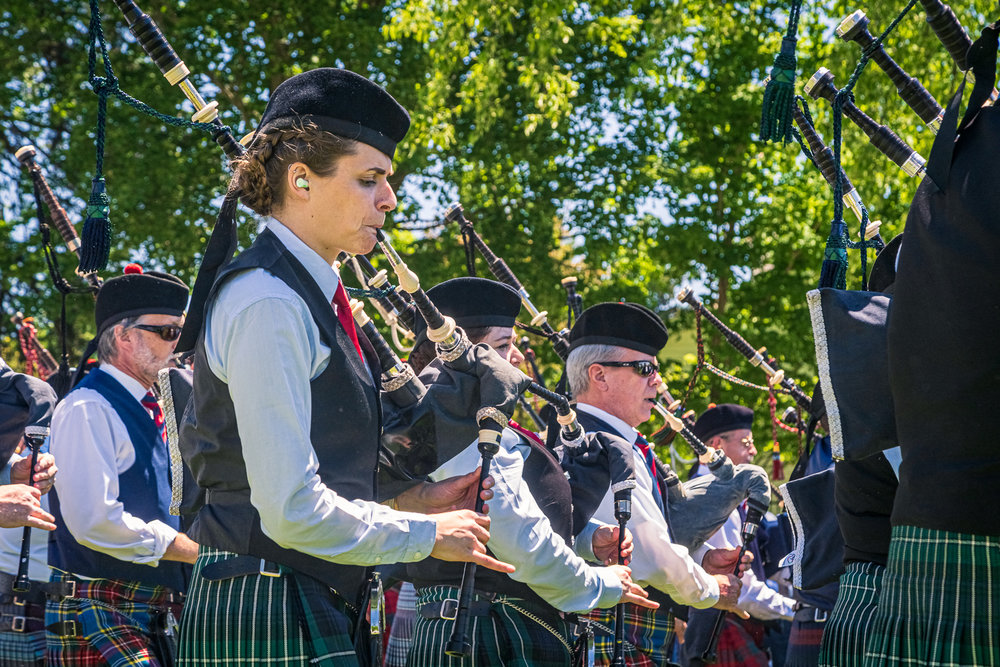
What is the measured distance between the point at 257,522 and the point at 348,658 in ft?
1.15

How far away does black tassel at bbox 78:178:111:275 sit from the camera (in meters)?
3.37

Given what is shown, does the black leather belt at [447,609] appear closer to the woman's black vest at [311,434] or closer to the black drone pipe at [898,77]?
the woman's black vest at [311,434]

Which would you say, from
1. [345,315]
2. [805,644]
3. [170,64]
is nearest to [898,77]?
[345,315]

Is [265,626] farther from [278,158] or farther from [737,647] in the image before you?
[737,647]

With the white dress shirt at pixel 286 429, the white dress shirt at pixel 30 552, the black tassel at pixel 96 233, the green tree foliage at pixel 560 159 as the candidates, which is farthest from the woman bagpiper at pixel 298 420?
the green tree foliage at pixel 560 159

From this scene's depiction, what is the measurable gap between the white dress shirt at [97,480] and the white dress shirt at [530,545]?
49.4 inches

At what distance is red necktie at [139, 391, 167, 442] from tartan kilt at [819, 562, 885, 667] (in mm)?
2614

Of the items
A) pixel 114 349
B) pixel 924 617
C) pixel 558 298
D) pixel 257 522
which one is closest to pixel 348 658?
Answer: pixel 257 522

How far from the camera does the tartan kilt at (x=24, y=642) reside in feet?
15.0

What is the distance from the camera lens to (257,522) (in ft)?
7.98

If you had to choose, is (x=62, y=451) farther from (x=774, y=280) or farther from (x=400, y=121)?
(x=774, y=280)

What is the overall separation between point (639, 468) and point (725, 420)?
133 inches

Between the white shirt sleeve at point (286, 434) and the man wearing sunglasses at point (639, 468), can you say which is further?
the man wearing sunglasses at point (639, 468)

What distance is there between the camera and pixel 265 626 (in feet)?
8.07
